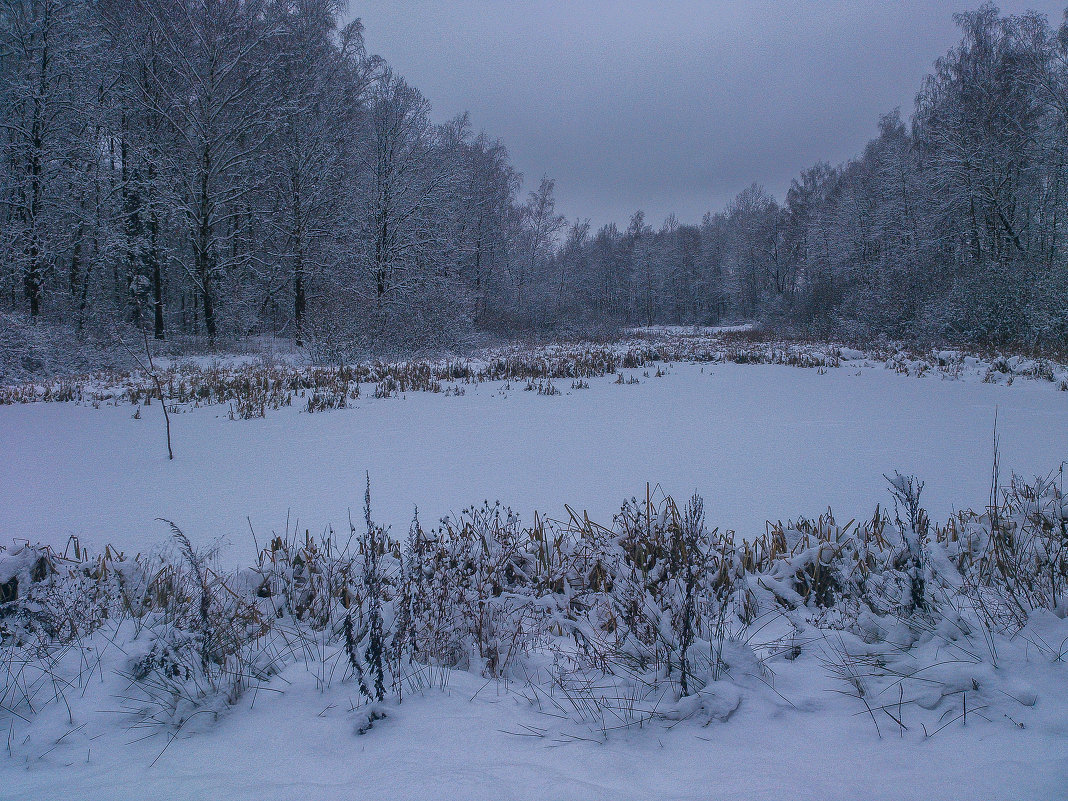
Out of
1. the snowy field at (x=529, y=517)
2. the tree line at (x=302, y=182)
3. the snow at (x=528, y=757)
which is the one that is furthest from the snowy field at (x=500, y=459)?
the tree line at (x=302, y=182)

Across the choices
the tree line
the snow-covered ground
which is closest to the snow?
the snow-covered ground

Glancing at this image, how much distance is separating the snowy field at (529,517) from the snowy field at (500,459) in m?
0.03

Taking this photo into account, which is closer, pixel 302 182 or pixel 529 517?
pixel 529 517

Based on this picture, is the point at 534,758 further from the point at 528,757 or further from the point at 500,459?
the point at 500,459

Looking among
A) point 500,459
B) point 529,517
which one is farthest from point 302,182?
point 529,517

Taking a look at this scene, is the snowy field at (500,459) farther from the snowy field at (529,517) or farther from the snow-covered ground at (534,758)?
the snow-covered ground at (534,758)

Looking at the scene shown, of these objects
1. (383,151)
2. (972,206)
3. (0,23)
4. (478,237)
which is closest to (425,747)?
(383,151)

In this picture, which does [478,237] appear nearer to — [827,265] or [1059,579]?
[827,265]

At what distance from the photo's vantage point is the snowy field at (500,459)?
3.42 metres

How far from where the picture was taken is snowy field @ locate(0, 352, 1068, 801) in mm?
1105

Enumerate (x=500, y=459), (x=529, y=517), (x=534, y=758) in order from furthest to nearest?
1. (x=500, y=459)
2. (x=529, y=517)
3. (x=534, y=758)

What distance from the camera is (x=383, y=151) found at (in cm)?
2075

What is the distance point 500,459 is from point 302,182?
19682 mm

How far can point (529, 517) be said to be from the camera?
10.9 feet
